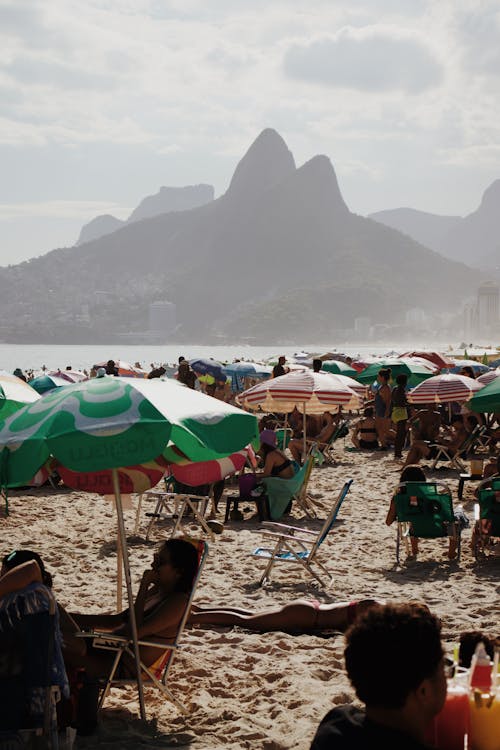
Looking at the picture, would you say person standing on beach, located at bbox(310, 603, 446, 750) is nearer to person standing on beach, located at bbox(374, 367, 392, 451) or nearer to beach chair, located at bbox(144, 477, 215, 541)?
beach chair, located at bbox(144, 477, 215, 541)

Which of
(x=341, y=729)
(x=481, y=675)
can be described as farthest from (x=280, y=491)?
(x=341, y=729)

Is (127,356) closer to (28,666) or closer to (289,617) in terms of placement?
(289,617)

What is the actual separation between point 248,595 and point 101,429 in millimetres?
3031

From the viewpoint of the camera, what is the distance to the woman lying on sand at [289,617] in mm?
5191

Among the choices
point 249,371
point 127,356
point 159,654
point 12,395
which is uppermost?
point 12,395

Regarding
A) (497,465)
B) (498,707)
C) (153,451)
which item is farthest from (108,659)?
(497,465)

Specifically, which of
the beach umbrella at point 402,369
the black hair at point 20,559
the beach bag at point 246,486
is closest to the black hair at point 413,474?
the beach bag at point 246,486

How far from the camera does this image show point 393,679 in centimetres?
188

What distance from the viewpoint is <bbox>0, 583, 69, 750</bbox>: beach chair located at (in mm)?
3035

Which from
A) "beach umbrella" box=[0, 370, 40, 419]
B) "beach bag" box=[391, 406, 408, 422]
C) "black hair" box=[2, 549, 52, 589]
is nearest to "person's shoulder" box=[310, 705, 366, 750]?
"black hair" box=[2, 549, 52, 589]

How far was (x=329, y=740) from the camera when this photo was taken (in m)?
1.94

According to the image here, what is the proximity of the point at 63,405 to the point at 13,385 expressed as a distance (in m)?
2.56

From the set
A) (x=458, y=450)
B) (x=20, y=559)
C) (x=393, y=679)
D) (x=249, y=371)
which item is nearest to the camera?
(x=393, y=679)

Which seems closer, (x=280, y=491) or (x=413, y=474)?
(x=413, y=474)
